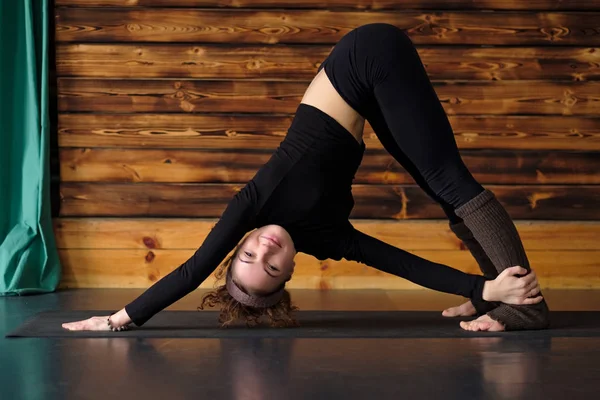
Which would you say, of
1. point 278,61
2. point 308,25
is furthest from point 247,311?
point 308,25

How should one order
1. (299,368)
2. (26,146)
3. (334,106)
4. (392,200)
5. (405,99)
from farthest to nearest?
(392,200)
(26,146)
(334,106)
(405,99)
(299,368)

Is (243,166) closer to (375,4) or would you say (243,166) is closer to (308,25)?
(308,25)

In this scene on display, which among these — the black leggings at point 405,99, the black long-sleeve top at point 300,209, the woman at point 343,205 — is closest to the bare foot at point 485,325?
the woman at point 343,205

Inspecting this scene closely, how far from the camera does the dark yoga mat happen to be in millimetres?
3010

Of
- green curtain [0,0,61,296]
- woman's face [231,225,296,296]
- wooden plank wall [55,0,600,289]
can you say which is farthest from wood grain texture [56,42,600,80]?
woman's face [231,225,296,296]

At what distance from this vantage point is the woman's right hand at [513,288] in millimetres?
2953

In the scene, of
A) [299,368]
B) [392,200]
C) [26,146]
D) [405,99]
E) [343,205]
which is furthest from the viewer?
[392,200]

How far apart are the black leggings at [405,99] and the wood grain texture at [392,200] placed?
160 cm

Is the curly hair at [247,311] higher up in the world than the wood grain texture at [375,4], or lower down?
lower down

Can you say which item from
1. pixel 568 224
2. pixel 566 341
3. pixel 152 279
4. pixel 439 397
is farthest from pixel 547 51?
pixel 439 397

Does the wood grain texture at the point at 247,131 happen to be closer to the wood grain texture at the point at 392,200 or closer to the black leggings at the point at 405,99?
the wood grain texture at the point at 392,200

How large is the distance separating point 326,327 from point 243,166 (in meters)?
1.62

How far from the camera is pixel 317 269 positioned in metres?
4.59

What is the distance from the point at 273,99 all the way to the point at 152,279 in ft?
4.02
